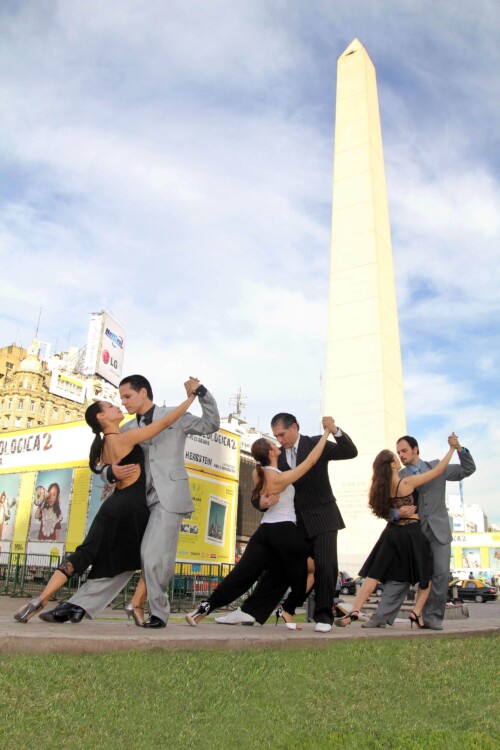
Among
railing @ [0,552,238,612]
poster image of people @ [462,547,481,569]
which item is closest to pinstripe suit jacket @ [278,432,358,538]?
railing @ [0,552,238,612]

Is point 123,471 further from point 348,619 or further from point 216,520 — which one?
point 216,520

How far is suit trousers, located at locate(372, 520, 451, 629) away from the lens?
6.17m

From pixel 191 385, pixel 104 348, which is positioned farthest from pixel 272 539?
pixel 104 348

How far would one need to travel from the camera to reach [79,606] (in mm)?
4543

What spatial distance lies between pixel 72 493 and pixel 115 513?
17.8m

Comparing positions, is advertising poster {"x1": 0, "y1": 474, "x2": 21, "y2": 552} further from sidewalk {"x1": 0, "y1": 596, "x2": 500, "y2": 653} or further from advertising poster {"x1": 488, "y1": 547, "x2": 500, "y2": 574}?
advertising poster {"x1": 488, "y1": 547, "x2": 500, "y2": 574}

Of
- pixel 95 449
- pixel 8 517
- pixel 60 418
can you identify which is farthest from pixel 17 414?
pixel 95 449

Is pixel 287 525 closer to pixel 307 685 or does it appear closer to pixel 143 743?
pixel 307 685

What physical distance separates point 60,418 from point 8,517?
63.5 metres

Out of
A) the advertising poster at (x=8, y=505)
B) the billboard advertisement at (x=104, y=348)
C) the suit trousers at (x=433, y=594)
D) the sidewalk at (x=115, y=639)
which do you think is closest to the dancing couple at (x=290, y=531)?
the sidewalk at (x=115, y=639)

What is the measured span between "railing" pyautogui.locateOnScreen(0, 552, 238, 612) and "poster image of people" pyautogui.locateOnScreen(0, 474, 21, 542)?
11.1 ft

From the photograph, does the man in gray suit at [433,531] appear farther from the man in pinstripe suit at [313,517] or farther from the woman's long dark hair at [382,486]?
the man in pinstripe suit at [313,517]

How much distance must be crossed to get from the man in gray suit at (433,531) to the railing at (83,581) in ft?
32.4

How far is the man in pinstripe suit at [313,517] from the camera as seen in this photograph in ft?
17.5
